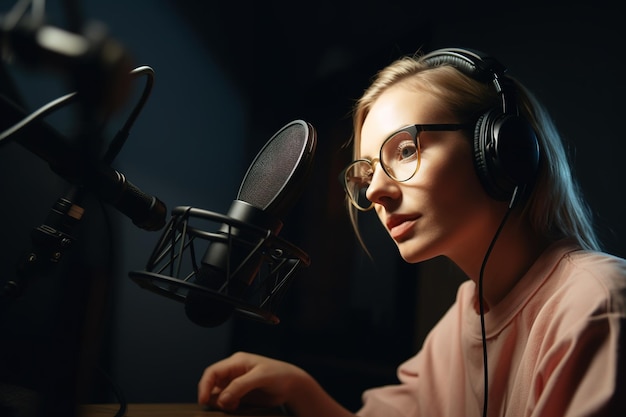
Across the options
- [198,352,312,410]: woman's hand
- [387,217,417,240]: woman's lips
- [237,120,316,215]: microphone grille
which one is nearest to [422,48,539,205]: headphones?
[387,217,417,240]: woman's lips

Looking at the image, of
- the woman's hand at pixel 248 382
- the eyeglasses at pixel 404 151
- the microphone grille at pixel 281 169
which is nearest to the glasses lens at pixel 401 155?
the eyeglasses at pixel 404 151

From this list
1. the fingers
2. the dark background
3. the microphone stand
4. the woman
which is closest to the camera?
the microphone stand

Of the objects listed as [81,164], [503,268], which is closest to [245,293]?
[81,164]

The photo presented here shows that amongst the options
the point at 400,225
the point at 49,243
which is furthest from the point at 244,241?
the point at 400,225

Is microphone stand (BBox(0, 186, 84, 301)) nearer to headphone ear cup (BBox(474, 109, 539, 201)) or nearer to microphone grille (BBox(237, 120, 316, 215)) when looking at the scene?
microphone grille (BBox(237, 120, 316, 215))

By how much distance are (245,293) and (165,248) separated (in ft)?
0.34

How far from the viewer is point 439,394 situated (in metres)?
0.93

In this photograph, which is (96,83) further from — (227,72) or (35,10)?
(227,72)

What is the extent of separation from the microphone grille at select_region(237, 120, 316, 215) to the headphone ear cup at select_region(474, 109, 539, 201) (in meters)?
0.27

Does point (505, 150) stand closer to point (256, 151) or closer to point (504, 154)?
point (504, 154)

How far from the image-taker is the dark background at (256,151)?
67 cm

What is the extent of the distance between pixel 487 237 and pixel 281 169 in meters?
0.40

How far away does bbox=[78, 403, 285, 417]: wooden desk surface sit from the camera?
66 cm

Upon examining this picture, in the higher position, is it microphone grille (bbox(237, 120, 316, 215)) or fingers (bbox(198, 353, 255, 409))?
microphone grille (bbox(237, 120, 316, 215))
